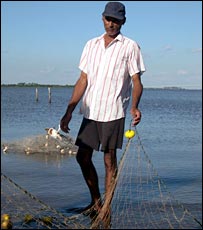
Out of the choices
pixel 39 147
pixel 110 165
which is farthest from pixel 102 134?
pixel 39 147

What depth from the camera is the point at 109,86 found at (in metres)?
5.53

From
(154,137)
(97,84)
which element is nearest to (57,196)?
(97,84)

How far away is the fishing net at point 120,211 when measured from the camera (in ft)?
17.9

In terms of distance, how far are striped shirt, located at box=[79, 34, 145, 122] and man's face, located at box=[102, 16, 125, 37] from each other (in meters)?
0.07

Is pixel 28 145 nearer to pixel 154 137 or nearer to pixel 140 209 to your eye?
pixel 154 137

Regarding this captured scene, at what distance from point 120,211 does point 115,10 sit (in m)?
2.52

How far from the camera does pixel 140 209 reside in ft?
22.0

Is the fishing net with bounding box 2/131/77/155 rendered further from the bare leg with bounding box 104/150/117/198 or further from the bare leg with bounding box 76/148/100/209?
the bare leg with bounding box 104/150/117/198

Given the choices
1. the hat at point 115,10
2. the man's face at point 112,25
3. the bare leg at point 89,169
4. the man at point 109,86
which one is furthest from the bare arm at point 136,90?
the bare leg at point 89,169

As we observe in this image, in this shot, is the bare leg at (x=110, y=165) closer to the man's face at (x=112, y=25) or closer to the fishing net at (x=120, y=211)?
the fishing net at (x=120, y=211)

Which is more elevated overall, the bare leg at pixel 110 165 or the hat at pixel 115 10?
the hat at pixel 115 10

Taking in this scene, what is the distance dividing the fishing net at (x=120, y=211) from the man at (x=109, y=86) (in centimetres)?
23

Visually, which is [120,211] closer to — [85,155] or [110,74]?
[85,155]

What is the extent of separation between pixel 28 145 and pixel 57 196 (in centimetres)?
622
